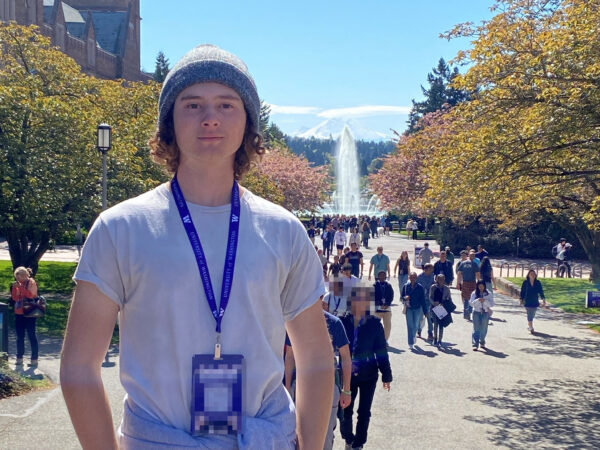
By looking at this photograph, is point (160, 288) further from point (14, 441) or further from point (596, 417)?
point (596, 417)

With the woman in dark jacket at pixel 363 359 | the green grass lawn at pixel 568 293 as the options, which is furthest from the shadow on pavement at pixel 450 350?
the woman in dark jacket at pixel 363 359

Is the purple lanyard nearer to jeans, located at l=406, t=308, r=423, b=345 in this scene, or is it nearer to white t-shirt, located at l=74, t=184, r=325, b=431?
white t-shirt, located at l=74, t=184, r=325, b=431

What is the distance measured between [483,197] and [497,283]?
16.6m

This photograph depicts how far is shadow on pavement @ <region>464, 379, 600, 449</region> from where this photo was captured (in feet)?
30.0

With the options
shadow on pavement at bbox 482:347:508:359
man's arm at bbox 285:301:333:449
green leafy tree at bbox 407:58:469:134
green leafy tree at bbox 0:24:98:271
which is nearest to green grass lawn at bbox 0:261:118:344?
green leafy tree at bbox 0:24:98:271

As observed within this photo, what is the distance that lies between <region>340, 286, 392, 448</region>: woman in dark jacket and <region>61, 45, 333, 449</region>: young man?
18.8 ft

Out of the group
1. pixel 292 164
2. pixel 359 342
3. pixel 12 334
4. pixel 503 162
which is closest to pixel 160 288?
Answer: pixel 359 342

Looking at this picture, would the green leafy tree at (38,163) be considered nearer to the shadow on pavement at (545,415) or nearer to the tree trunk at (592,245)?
the shadow on pavement at (545,415)

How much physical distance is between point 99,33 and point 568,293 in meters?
66.3

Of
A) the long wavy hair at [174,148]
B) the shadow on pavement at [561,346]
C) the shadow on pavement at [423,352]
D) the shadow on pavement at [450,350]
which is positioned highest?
the long wavy hair at [174,148]

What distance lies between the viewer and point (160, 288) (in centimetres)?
190

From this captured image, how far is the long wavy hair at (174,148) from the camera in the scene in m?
2.21

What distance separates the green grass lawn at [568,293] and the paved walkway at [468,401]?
5259 millimetres

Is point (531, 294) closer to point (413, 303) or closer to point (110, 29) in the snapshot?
point (413, 303)
